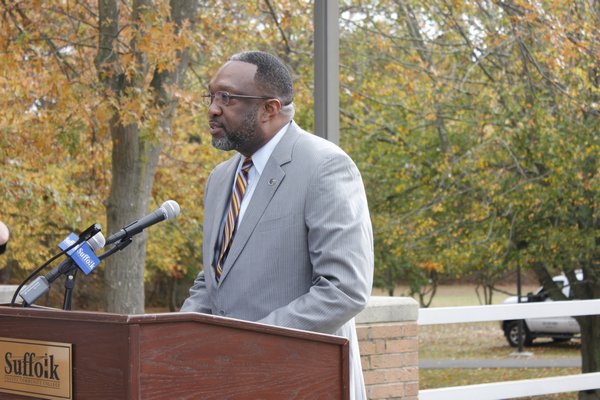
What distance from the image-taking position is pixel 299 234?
315cm

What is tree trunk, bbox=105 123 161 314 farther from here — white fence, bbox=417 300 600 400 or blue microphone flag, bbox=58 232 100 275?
blue microphone flag, bbox=58 232 100 275

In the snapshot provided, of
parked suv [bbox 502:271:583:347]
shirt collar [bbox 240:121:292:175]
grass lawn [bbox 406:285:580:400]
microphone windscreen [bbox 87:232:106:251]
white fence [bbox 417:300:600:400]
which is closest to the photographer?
microphone windscreen [bbox 87:232:106:251]

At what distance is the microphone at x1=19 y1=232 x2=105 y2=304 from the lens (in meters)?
2.76

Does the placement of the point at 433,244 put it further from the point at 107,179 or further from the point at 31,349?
the point at 31,349

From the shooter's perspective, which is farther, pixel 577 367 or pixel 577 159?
pixel 577 367

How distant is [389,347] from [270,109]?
10.5ft

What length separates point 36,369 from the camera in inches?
97.0

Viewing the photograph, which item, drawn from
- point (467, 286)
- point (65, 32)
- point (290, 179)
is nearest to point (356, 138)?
point (65, 32)

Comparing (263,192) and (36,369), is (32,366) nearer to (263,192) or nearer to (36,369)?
(36,369)

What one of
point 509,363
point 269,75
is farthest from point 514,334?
point 269,75

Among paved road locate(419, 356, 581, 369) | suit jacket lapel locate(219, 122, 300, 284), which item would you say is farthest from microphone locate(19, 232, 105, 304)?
paved road locate(419, 356, 581, 369)

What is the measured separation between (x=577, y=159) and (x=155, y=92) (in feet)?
20.2

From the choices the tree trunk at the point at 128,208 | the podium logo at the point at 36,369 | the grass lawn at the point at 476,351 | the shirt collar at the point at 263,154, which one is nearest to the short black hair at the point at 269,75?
the shirt collar at the point at 263,154

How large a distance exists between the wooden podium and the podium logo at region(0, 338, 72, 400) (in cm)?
1
